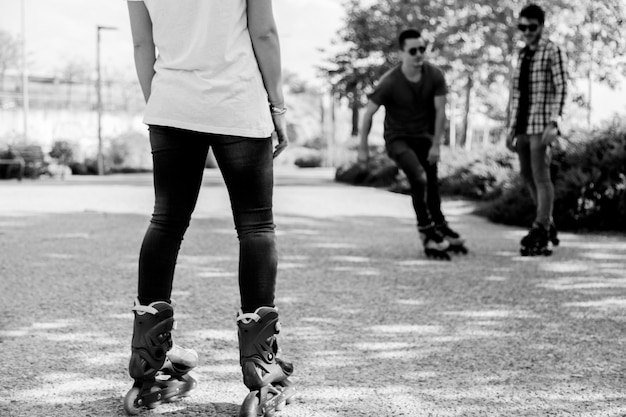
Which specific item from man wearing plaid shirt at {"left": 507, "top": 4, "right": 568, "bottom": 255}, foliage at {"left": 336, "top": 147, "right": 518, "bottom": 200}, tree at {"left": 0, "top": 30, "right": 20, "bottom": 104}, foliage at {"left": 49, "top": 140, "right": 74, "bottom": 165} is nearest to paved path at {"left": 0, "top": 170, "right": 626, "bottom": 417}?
man wearing plaid shirt at {"left": 507, "top": 4, "right": 568, "bottom": 255}

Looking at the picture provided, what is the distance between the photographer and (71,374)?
→ 3.47 meters

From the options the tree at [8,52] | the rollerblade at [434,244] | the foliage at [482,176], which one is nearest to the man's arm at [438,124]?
the rollerblade at [434,244]

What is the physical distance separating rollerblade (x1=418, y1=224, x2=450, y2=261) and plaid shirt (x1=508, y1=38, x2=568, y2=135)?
3.61ft

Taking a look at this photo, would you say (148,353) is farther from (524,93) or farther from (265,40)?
(524,93)

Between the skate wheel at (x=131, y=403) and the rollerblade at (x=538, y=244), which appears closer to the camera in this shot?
the skate wheel at (x=131, y=403)

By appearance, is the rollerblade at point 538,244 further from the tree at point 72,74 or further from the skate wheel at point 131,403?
the tree at point 72,74

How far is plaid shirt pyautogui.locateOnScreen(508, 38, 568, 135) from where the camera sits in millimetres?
7102

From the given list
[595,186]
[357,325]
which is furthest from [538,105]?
[357,325]

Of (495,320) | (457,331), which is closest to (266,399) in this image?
(457,331)

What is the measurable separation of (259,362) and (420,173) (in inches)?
176

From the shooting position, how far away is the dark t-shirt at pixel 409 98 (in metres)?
7.26

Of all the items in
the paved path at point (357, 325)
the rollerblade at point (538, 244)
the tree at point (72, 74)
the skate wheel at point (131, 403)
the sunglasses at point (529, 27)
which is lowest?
the paved path at point (357, 325)

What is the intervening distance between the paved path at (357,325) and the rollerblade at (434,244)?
0.11 m

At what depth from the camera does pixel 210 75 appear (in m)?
2.87
